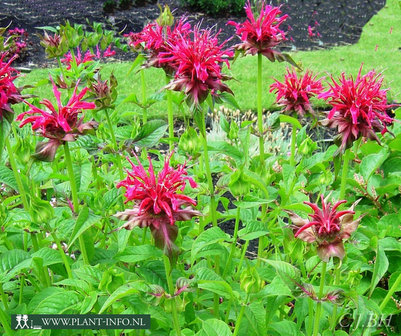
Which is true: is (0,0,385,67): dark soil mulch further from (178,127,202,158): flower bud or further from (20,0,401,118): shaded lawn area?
(178,127,202,158): flower bud

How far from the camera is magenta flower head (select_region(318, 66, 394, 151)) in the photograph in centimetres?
105

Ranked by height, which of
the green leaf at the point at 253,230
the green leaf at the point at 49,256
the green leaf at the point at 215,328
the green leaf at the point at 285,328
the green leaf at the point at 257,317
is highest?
the green leaf at the point at 253,230

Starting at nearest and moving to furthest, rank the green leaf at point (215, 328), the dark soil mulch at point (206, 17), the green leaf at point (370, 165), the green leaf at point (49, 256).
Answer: the green leaf at point (215, 328) → the green leaf at point (49, 256) → the green leaf at point (370, 165) → the dark soil mulch at point (206, 17)

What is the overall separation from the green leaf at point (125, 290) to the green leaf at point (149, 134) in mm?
371

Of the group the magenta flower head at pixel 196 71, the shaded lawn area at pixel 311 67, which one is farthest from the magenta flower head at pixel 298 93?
the shaded lawn area at pixel 311 67

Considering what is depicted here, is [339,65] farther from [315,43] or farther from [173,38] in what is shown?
[173,38]

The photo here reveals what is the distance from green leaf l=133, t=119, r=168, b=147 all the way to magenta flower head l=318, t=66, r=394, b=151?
38cm

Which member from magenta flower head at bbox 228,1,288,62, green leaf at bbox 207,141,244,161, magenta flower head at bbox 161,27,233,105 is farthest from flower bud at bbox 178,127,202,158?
magenta flower head at bbox 228,1,288,62

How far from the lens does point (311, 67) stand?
4441mm

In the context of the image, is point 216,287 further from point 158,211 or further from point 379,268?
point 379,268

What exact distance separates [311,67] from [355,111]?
3560 millimetres

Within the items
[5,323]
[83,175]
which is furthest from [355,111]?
[5,323]

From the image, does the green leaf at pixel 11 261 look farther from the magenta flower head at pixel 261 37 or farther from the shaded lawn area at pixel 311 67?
the shaded lawn area at pixel 311 67

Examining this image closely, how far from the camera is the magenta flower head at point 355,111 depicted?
3.44ft
